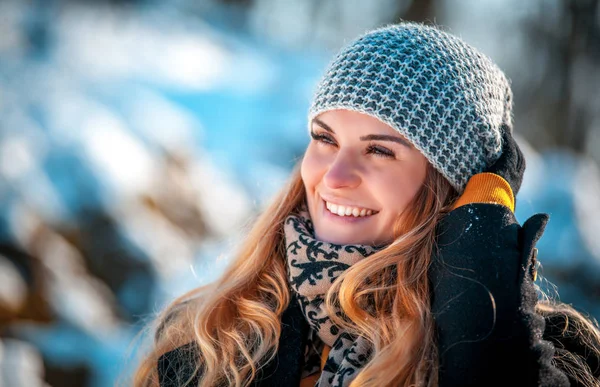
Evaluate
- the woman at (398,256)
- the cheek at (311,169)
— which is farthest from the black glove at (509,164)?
the cheek at (311,169)

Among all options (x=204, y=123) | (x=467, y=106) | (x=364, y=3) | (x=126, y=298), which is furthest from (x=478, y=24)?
(x=467, y=106)

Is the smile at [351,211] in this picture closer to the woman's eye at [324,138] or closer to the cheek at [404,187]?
the cheek at [404,187]

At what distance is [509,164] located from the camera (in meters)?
2.05

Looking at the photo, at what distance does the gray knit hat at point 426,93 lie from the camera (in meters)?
1.90

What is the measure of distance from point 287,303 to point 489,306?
0.74 m

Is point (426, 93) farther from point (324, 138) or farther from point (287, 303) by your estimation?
point (287, 303)

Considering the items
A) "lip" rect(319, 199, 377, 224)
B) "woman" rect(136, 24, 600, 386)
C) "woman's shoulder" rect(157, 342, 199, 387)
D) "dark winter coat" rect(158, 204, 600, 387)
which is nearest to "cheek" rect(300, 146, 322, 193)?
"woman" rect(136, 24, 600, 386)

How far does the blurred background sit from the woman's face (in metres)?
0.69

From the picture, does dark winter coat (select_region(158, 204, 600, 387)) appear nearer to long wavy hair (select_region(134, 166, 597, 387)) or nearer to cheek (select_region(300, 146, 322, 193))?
long wavy hair (select_region(134, 166, 597, 387))

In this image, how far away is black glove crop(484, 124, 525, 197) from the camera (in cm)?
203

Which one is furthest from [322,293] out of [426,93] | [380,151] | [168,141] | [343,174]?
[168,141]

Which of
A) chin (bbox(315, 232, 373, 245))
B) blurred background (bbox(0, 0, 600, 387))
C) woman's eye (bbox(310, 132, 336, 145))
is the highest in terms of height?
woman's eye (bbox(310, 132, 336, 145))

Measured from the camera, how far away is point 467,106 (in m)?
1.94

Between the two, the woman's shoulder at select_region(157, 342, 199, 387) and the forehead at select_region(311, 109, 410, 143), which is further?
the woman's shoulder at select_region(157, 342, 199, 387)
